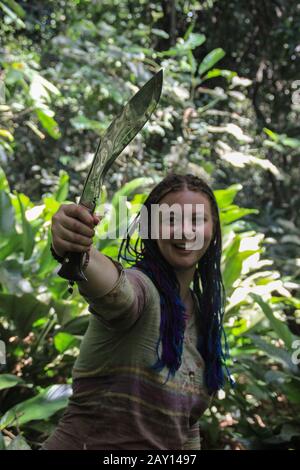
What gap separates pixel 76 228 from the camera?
0.58 meters

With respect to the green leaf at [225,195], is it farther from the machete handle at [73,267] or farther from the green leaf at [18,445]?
the machete handle at [73,267]

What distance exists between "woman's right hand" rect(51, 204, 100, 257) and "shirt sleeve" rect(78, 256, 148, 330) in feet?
0.44

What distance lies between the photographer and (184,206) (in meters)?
0.94

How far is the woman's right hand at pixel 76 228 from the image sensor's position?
1.91ft

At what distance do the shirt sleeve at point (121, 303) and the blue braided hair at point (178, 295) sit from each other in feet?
0.22

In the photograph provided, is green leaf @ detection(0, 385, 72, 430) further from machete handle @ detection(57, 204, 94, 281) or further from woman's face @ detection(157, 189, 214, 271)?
machete handle @ detection(57, 204, 94, 281)

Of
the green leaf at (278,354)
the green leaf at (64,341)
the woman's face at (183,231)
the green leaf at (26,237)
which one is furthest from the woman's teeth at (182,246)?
the green leaf at (26,237)

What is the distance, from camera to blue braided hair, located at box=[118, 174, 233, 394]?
848 millimetres

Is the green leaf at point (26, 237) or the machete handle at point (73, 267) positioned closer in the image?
the machete handle at point (73, 267)

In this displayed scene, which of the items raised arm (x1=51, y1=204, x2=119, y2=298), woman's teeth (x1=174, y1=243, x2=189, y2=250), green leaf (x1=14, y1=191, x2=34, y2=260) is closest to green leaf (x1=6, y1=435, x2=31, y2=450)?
woman's teeth (x1=174, y1=243, x2=189, y2=250)

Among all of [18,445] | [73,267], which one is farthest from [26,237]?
[73,267]
